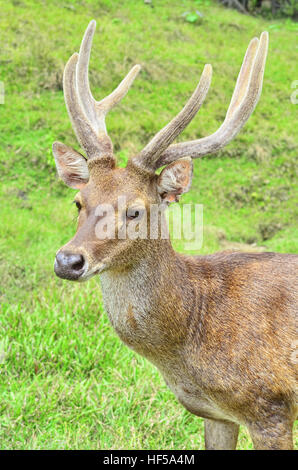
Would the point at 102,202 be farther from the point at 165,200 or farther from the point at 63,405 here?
the point at 63,405

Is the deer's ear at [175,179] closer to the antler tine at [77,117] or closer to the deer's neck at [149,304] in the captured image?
the deer's neck at [149,304]

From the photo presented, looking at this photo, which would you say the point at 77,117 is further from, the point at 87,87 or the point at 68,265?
the point at 68,265

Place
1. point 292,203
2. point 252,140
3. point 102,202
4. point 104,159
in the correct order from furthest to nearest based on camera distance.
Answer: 1. point 252,140
2. point 292,203
3. point 104,159
4. point 102,202

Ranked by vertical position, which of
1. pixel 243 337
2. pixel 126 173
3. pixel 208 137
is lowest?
pixel 243 337

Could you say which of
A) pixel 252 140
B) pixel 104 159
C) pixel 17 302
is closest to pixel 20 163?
pixel 17 302

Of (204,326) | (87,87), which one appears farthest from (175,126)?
(204,326)

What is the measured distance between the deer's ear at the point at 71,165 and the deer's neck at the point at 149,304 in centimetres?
59

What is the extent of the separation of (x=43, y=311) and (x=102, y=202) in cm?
247

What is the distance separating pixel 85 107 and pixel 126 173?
0.67 meters

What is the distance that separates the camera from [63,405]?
14.7 feet

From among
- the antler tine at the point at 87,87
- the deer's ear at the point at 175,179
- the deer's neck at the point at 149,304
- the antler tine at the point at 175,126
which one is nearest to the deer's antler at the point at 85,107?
the antler tine at the point at 87,87

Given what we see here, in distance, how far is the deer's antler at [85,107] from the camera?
3.35 metres

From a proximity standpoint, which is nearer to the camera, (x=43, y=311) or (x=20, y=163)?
(x=43, y=311)

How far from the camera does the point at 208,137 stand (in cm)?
323
